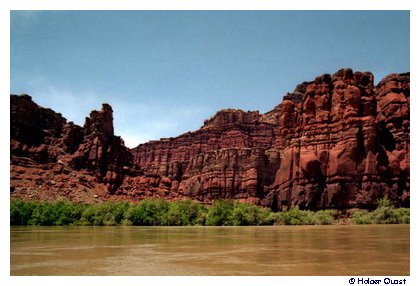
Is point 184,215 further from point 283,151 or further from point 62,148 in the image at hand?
point 62,148

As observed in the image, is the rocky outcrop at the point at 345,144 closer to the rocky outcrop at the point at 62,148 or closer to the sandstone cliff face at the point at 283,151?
the sandstone cliff face at the point at 283,151

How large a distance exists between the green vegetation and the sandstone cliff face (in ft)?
14.7

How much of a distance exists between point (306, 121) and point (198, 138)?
87.1m

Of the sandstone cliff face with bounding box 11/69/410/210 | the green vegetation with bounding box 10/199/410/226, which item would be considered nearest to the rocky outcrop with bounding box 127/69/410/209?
the sandstone cliff face with bounding box 11/69/410/210

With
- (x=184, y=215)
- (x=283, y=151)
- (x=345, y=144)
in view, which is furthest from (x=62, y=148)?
(x=345, y=144)

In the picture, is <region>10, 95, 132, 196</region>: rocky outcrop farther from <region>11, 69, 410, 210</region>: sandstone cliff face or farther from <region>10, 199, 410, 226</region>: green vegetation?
<region>10, 199, 410, 226</region>: green vegetation

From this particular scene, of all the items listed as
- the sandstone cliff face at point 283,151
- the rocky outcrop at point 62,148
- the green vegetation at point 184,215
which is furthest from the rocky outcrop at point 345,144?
the rocky outcrop at point 62,148

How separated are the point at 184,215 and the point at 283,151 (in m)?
22.2

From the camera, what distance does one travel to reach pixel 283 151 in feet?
213

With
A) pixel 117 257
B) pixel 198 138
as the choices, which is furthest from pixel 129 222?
pixel 198 138

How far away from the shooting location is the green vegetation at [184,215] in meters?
43.8

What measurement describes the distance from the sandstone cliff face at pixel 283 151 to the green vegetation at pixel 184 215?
447cm
